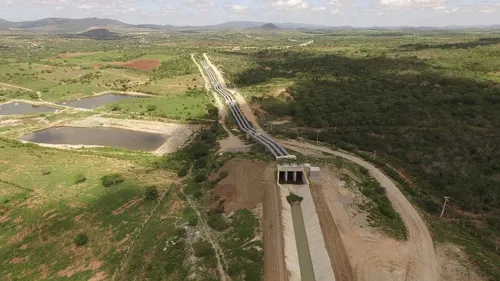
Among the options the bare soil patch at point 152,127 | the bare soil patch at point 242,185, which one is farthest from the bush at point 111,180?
the bare soil patch at point 242,185

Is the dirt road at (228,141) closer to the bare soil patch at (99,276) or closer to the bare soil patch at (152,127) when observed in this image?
the bare soil patch at (152,127)

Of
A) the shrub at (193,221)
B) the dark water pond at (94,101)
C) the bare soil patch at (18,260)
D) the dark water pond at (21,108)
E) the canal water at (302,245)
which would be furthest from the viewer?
the dark water pond at (94,101)

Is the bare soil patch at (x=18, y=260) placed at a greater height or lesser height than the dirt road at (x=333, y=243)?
lesser

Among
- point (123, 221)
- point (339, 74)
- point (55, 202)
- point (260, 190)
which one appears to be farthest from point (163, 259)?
point (339, 74)

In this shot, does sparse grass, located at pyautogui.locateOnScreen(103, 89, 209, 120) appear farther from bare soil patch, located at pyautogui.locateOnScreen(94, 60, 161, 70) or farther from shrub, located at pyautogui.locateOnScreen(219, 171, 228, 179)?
bare soil patch, located at pyautogui.locateOnScreen(94, 60, 161, 70)

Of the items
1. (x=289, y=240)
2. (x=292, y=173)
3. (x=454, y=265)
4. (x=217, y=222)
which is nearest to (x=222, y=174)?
(x=292, y=173)

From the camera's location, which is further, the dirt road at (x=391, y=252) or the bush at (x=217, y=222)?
the bush at (x=217, y=222)

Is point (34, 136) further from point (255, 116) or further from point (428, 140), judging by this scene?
point (428, 140)
